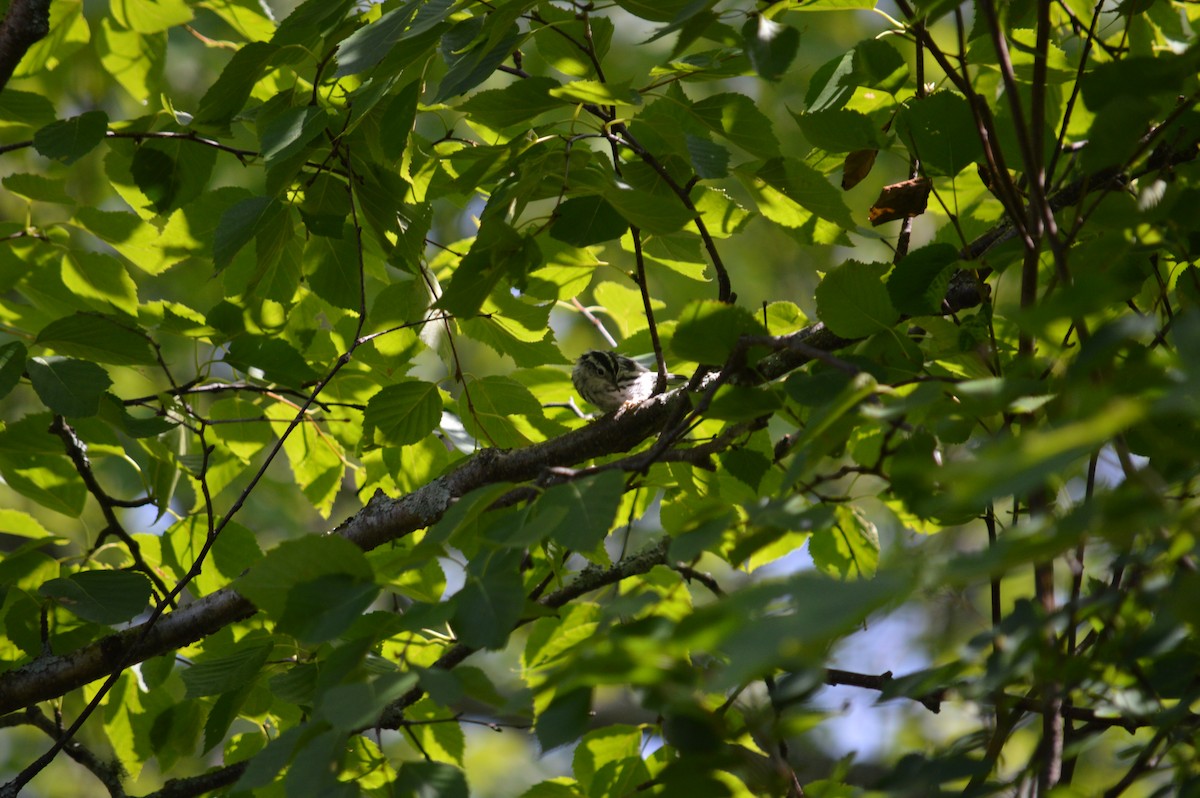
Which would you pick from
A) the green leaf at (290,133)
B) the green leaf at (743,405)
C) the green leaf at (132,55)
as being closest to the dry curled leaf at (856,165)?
the green leaf at (743,405)

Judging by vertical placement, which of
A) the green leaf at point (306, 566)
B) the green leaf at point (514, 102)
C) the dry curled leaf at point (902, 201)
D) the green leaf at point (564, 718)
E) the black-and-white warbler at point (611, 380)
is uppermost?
the green leaf at point (514, 102)

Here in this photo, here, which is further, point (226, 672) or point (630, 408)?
point (630, 408)

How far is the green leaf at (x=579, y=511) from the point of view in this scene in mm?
1047

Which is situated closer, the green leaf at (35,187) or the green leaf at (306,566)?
the green leaf at (306,566)

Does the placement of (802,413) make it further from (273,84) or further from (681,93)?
(273,84)

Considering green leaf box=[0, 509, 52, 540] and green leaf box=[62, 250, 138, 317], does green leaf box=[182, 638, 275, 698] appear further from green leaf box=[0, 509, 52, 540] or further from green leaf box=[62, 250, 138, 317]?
green leaf box=[62, 250, 138, 317]

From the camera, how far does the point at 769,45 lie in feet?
4.17

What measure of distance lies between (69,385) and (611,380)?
196 cm

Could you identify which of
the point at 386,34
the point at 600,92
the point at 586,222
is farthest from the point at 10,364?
the point at 600,92

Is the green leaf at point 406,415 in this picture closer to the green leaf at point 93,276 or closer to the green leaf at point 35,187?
the green leaf at point 93,276

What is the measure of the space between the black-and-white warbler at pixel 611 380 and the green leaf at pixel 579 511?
233cm

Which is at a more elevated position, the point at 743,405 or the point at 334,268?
the point at 743,405

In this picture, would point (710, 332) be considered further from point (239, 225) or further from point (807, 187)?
point (239, 225)

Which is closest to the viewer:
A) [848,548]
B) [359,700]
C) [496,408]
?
[359,700]
